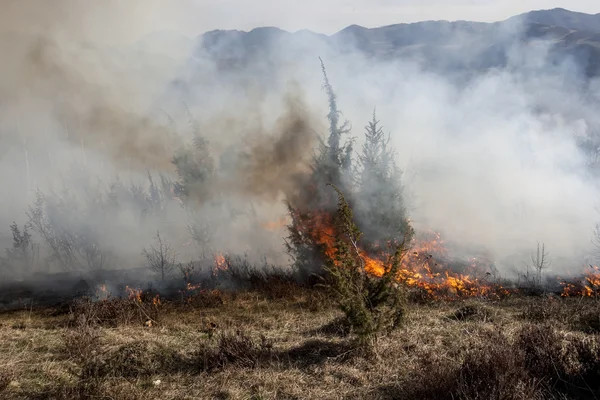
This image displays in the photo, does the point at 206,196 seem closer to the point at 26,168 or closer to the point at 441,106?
the point at 441,106

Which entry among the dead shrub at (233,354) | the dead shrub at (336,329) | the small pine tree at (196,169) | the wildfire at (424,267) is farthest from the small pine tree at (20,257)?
the dead shrub at (336,329)

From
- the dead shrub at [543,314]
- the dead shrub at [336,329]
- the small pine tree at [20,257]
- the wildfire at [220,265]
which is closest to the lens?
the dead shrub at [336,329]

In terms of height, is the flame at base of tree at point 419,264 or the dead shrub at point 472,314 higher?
the dead shrub at point 472,314

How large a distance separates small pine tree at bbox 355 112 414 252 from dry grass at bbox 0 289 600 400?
640 cm

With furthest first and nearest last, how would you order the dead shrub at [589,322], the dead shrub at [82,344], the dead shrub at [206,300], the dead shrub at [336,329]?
the dead shrub at [206,300] → the dead shrub at [336,329] → the dead shrub at [589,322] → the dead shrub at [82,344]

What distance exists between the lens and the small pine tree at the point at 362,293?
6.87m

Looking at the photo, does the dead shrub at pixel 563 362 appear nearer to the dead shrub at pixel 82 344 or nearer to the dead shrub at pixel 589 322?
the dead shrub at pixel 589 322

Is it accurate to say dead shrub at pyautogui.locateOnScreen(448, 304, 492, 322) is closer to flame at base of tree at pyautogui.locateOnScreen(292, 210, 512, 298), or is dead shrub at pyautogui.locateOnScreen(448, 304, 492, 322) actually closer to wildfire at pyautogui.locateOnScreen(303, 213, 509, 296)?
wildfire at pyautogui.locateOnScreen(303, 213, 509, 296)

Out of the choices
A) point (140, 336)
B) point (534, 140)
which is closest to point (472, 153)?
point (534, 140)

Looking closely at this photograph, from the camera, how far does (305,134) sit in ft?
72.7

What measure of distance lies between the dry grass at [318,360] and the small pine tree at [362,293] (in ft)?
1.03

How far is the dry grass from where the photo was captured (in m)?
5.47

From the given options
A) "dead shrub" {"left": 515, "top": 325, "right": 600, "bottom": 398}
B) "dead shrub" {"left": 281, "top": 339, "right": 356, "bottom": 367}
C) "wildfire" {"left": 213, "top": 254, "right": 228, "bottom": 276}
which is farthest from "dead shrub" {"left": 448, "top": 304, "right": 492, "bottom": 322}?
"wildfire" {"left": 213, "top": 254, "right": 228, "bottom": 276}

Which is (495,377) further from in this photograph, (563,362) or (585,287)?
(585,287)
